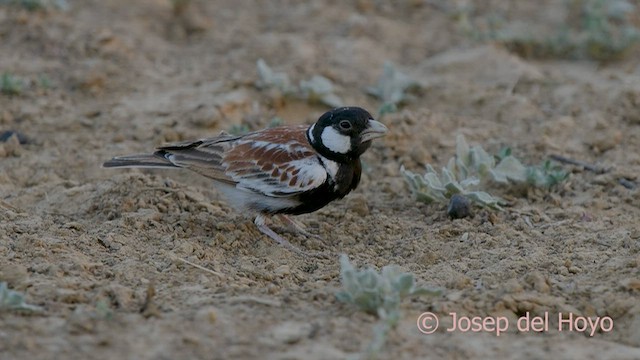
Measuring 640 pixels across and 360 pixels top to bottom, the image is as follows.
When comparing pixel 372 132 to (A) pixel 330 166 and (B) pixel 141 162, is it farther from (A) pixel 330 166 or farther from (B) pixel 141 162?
(B) pixel 141 162

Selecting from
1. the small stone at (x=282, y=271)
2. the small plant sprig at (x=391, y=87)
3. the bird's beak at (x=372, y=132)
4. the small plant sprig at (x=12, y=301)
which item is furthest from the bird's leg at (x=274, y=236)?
the small plant sprig at (x=391, y=87)

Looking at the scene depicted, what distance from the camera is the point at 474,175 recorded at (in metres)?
6.66

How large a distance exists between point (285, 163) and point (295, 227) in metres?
0.45

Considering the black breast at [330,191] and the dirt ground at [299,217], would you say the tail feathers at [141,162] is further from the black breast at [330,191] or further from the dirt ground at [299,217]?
the black breast at [330,191]

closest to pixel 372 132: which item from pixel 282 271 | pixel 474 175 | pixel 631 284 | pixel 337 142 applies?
pixel 337 142

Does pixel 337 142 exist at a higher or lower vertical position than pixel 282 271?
higher

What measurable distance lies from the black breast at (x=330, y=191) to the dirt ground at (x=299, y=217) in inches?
8.6

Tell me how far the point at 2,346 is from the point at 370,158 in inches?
146

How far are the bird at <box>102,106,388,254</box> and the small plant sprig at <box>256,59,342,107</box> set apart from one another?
5.41 ft

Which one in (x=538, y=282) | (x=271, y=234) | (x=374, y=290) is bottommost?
(x=271, y=234)

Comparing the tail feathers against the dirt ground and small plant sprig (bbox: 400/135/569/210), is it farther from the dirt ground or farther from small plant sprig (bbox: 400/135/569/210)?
small plant sprig (bbox: 400/135/569/210)

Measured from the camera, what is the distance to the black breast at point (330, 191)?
593 cm

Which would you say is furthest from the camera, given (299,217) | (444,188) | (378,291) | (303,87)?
(303,87)

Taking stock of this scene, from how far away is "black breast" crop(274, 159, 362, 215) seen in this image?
5.93m
